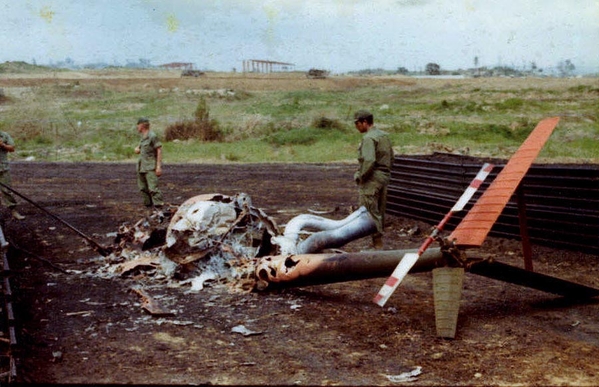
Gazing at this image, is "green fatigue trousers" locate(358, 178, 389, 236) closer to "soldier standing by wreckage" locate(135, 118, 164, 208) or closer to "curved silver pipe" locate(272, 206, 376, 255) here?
"curved silver pipe" locate(272, 206, 376, 255)

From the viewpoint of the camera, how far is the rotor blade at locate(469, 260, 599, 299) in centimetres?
621

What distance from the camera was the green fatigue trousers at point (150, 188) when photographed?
11.2 m

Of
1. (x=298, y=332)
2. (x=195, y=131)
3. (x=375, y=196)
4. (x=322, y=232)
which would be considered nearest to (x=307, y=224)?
(x=322, y=232)

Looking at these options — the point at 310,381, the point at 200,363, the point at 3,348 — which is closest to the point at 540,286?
the point at 310,381

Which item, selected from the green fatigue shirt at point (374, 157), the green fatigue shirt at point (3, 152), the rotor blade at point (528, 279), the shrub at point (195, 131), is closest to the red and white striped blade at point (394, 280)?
the rotor blade at point (528, 279)

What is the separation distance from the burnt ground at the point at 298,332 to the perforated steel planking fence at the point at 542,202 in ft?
0.92

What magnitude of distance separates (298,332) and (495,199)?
229 cm

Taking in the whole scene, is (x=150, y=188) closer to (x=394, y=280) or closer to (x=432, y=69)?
(x=394, y=280)

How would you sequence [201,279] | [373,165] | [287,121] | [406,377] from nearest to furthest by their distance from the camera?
[406,377]
[201,279]
[373,165]
[287,121]

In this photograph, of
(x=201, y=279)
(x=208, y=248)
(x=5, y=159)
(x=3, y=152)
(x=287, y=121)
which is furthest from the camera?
(x=287, y=121)

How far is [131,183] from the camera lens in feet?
56.7

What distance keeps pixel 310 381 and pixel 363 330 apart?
136cm

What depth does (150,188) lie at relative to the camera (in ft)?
36.8

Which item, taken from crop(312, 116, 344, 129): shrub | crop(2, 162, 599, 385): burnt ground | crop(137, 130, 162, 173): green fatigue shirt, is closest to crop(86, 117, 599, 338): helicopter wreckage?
crop(2, 162, 599, 385): burnt ground
